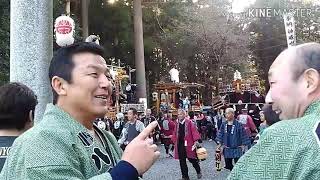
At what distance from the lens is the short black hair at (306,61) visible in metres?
1.76

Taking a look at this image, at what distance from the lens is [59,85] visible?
2.09 m

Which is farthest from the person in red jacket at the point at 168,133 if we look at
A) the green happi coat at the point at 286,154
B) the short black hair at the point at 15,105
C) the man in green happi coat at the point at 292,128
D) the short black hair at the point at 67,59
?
the green happi coat at the point at 286,154

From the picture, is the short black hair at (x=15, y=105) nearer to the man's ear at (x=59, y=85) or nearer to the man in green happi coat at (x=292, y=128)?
the man's ear at (x=59, y=85)

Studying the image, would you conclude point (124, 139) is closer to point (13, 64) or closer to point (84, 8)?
point (13, 64)

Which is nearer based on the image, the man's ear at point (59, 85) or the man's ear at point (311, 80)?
the man's ear at point (311, 80)

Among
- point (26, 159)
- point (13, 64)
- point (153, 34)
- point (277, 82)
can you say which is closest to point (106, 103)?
point (26, 159)

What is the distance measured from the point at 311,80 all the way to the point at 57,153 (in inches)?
35.7

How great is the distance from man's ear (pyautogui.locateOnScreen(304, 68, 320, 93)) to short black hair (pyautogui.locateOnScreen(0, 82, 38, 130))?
1.73 metres

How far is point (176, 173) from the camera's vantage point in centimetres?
1170

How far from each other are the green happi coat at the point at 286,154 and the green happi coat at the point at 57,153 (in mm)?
480

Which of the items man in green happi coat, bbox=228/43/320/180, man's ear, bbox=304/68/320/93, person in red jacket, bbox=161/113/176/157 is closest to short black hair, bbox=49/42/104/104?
man in green happi coat, bbox=228/43/320/180

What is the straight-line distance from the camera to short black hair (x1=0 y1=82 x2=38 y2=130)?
2.88 m

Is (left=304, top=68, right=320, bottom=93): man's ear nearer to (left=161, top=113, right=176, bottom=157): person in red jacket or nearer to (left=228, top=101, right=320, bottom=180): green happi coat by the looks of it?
(left=228, top=101, right=320, bottom=180): green happi coat

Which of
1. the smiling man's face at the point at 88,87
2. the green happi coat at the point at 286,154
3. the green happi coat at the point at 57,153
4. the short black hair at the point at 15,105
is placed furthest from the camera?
the short black hair at the point at 15,105
